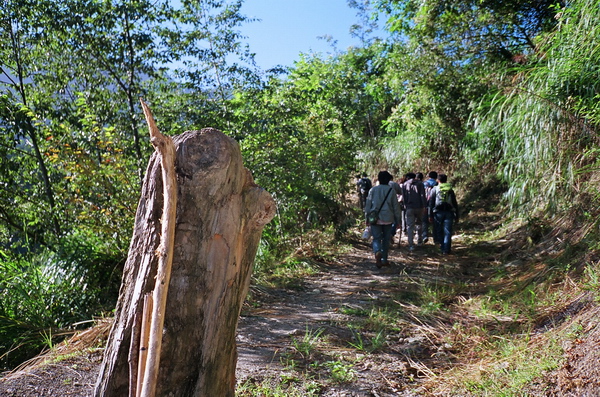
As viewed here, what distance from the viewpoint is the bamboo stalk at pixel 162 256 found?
2.26 m

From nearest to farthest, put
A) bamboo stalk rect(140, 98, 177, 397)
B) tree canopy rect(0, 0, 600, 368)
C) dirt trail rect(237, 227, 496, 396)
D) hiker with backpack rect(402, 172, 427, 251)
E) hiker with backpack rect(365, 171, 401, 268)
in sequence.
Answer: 1. bamboo stalk rect(140, 98, 177, 397)
2. dirt trail rect(237, 227, 496, 396)
3. tree canopy rect(0, 0, 600, 368)
4. hiker with backpack rect(365, 171, 401, 268)
5. hiker with backpack rect(402, 172, 427, 251)

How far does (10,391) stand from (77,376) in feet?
1.44

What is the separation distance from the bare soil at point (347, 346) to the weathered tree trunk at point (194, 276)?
1406 millimetres

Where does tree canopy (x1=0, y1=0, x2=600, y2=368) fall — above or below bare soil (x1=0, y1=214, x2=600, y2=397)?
above

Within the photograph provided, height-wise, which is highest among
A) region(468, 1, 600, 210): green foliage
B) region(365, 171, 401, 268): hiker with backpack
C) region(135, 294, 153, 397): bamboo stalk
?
region(468, 1, 600, 210): green foliage

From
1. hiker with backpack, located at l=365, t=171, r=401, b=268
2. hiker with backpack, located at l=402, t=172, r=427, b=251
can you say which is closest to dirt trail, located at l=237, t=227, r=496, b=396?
hiker with backpack, located at l=365, t=171, r=401, b=268

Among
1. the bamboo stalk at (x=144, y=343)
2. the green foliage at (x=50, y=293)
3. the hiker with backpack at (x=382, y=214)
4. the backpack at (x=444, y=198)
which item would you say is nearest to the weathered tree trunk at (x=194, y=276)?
the bamboo stalk at (x=144, y=343)

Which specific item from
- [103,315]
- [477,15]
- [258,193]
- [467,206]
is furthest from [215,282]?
[467,206]

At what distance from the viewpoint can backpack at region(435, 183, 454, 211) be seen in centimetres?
973

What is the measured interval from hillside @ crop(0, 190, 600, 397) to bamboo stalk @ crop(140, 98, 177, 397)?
166 cm

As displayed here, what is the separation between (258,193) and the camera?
2.75 m

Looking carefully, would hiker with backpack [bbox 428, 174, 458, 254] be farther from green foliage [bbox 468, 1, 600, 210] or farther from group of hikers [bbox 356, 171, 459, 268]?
green foliage [bbox 468, 1, 600, 210]

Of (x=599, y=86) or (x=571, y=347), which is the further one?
(x=599, y=86)

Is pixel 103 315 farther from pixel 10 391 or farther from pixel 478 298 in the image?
pixel 478 298
